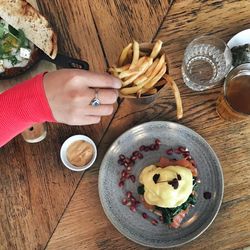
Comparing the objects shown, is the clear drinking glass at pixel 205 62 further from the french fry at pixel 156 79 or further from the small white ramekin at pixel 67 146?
the small white ramekin at pixel 67 146

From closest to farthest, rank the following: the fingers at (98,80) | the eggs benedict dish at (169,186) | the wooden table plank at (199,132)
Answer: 1. the fingers at (98,80)
2. the eggs benedict dish at (169,186)
3. the wooden table plank at (199,132)

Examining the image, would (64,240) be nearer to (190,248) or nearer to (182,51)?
(190,248)

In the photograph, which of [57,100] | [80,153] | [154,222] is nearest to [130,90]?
[57,100]

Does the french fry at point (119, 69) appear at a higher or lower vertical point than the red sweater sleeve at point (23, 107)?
higher

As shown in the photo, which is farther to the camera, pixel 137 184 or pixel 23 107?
pixel 137 184

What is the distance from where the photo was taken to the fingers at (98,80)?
3.51ft

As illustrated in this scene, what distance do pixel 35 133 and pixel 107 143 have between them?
0.21 metres

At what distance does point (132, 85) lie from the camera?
3.67ft

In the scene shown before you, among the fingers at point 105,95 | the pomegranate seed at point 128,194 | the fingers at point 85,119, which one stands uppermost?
the fingers at point 105,95

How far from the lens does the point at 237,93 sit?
4.21ft

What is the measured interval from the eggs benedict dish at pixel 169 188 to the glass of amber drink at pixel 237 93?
18 cm

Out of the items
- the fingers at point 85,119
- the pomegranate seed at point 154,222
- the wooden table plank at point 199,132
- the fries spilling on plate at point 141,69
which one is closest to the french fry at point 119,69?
the fries spilling on plate at point 141,69

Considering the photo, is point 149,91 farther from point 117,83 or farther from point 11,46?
point 11,46

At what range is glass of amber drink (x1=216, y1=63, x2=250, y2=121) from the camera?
126 cm
